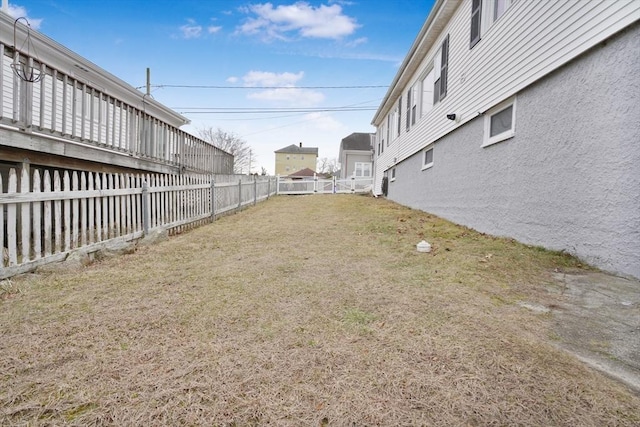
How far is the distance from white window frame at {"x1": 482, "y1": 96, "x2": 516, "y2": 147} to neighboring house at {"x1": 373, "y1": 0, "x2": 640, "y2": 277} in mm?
21

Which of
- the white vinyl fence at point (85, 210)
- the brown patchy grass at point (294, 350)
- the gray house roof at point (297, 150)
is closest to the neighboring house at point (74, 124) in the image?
the white vinyl fence at point (85, 210)

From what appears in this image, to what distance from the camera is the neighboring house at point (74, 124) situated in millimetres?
3822

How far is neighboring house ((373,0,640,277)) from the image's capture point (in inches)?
122

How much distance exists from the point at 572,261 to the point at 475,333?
8.11 ft

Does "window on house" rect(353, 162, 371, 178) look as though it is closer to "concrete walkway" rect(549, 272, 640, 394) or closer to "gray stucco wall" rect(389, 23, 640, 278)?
"gray stucco wall" rect(389, 23, 640, 278)

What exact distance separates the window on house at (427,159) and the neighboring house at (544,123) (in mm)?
933

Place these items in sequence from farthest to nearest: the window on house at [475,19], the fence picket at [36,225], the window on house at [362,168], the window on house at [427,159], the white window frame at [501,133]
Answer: the window on house at [362,168] → the window on house at [427,159] → the window on house at [475,19] → the white window frame at [501,133] → the fence picket at [36,225]

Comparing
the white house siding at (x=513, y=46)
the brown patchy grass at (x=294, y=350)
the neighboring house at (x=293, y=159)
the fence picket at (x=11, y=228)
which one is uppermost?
the neighboring house at (x=293, y=159)

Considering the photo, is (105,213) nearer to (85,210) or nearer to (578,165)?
(85,210)

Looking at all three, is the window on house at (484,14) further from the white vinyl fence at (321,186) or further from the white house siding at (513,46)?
the white vinyl fence at (321,186)

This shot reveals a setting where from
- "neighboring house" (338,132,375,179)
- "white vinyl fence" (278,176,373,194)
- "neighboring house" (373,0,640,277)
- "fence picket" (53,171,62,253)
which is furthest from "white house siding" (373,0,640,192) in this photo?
"neighboring house" (338,132,375,179)

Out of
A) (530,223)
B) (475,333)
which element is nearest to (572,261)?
(530,223)

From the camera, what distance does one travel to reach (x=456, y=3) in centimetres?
729

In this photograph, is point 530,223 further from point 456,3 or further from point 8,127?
point 8,127
